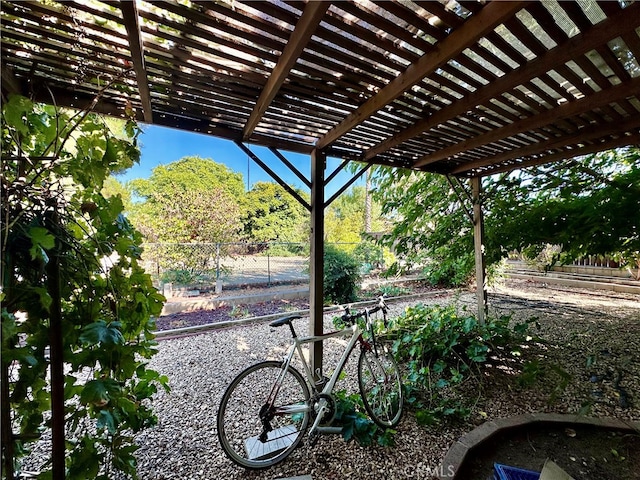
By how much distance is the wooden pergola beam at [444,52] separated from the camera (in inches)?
41.9

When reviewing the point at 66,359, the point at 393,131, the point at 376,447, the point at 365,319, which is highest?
the point at 393,131

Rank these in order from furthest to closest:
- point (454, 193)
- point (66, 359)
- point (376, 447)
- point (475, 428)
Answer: point (454, 193) < point (475, 428) < point (376, 447) < point (66, 359)

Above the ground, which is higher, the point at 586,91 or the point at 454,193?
the point at 586,91

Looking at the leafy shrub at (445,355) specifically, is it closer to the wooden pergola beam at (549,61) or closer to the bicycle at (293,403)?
the bicycle at (293,403)

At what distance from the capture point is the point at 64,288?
950 millimetres

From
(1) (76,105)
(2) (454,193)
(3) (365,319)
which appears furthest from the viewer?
(2) (454,193)

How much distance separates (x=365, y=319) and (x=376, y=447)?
32.9 inches

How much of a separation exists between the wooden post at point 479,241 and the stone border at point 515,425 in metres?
1.64

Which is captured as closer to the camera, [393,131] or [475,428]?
[475,428]

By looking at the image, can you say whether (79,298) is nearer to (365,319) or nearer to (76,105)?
(76,105)

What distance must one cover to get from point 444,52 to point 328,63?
548 mm

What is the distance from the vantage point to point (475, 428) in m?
1.98

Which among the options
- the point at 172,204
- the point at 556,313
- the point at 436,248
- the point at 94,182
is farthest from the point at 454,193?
the point at 172,204

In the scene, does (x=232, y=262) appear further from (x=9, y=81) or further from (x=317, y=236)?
(x=9, y=81)
